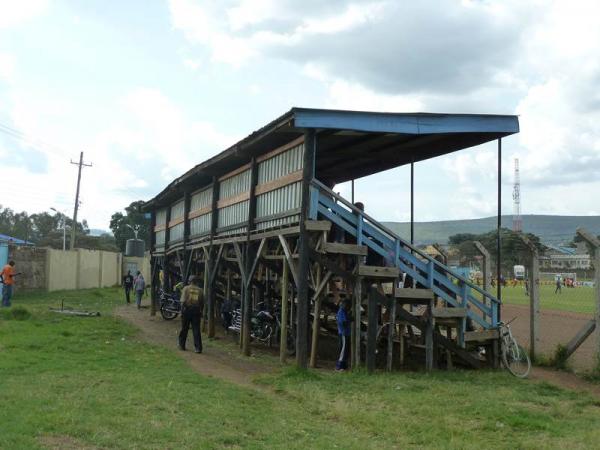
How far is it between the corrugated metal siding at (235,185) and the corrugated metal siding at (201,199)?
127 centimetres

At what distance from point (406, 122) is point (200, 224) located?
933cm

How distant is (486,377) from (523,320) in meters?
12.3

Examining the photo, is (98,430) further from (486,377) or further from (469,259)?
(469,259)

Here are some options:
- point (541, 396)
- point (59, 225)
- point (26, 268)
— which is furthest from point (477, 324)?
point (59, 225)

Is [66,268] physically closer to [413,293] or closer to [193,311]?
[193,311]

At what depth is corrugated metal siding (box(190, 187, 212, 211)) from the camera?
17.9m

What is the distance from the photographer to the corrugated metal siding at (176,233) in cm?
2188

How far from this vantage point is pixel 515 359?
11164 millimetres

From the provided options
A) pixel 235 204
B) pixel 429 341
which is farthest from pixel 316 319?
pixel 235 204

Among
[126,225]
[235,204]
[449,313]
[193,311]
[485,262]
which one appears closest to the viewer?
[449,313]

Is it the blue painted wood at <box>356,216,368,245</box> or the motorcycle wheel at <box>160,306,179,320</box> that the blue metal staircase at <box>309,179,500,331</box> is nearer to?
the blue painted wood at <box>356,216,368,245</box>

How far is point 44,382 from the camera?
893 cm

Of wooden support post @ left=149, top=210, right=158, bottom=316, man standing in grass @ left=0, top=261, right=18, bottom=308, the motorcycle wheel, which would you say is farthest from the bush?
wooden support post @ left=149, top=210, right=158, bottom=316

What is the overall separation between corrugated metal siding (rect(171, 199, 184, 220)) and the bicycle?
42.5 feet
